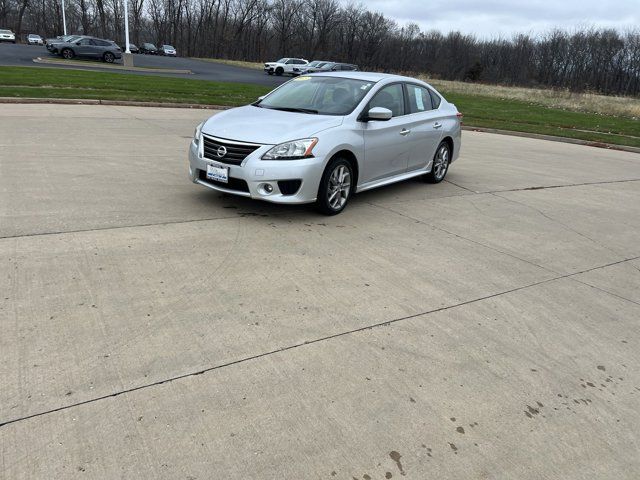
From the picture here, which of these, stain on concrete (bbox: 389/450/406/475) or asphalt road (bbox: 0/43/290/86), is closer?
stain on concrete (bbox: 389/450/406/475)

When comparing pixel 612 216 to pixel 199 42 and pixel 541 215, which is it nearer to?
pixel 541 215

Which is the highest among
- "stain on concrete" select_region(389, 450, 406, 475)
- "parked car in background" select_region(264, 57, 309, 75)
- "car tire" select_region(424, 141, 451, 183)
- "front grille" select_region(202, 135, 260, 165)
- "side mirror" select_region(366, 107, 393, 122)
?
"parked car in background" select_region(264, 57, 309, 75)

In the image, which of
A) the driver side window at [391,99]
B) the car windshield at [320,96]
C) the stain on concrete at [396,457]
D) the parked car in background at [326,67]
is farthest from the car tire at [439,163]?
the parked car in background at [326,67]

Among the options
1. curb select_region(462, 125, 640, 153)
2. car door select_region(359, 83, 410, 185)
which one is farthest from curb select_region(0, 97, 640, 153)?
car door select_region(359, 83, 410, 185)

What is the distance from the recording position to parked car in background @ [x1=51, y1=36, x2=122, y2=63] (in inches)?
1396

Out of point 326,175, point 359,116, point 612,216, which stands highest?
point 359,116

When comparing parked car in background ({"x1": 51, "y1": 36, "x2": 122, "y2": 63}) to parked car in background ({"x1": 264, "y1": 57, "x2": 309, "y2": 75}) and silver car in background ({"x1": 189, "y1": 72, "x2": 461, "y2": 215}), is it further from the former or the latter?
silver car in background ({"x1": 189, "y1": 72, "x2": 461, "y2": 215})

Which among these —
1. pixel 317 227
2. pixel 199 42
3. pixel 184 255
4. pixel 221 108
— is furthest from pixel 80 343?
pixel 199 42

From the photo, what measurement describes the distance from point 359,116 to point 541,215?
9.46 ft

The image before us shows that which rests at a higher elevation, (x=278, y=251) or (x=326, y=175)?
(x=326, y=175)

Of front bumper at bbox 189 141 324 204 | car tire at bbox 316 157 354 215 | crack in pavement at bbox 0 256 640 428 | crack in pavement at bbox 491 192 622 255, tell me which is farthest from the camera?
crack in pavement at bbox 491 192 622 255

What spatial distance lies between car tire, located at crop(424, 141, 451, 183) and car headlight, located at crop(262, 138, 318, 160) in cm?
330

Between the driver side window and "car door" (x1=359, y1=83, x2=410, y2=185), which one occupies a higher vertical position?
the driver side window

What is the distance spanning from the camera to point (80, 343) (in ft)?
10.8
